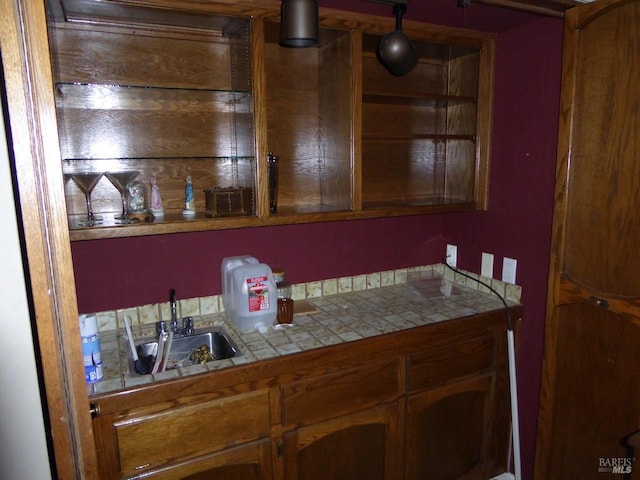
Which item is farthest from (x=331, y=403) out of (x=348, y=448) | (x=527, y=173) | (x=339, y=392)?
(x=527, y=173)

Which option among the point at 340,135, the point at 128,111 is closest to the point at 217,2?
the point at 128,111

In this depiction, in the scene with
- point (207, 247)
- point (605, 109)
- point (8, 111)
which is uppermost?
point (605, 109)

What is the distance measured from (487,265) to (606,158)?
792mm

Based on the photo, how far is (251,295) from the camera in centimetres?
180

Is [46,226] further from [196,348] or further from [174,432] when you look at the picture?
[196,348]

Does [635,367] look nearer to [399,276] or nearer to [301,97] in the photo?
[399,276]

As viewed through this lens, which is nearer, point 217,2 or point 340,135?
point 217,2

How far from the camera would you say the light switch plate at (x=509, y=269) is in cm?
208

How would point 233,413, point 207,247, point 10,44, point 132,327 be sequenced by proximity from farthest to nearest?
point 207,247, point 132,327, point 233,413, point 10,44

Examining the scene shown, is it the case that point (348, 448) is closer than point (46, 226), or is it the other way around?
point (46, 226)

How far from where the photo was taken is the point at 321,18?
174cm

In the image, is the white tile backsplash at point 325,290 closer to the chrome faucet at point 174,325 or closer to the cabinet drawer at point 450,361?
the chrome faucet at point 174,325

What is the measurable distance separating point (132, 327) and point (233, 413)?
0.65 metres

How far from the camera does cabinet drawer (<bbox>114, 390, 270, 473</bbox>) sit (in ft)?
4.53
